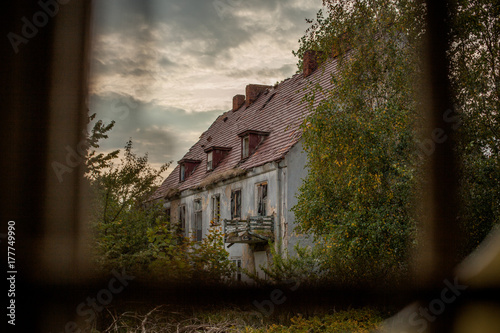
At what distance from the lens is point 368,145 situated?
6.77 m

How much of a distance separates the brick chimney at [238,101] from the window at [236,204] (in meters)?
7.13

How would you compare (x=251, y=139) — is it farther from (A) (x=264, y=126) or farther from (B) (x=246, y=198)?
(B) (x=246, y=198)

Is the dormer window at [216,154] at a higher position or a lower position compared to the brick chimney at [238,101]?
lower

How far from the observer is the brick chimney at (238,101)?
2131cm

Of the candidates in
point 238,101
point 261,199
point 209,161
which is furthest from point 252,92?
point 261,199

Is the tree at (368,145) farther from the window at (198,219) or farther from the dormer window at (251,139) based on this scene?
the window at (198,219)

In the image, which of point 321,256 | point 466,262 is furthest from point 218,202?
point 466,262

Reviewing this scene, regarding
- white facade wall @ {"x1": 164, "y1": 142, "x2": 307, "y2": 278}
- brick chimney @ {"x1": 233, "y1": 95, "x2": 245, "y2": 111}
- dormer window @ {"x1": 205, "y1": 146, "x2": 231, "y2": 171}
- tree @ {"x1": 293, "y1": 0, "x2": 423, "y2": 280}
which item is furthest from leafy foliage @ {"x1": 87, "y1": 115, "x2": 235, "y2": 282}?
brick chimney @ {"x1": 233, "y1": 95, "x2": 245, "y2": 111}

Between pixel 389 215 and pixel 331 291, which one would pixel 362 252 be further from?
pixel 331 291

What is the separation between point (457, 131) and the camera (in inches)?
181

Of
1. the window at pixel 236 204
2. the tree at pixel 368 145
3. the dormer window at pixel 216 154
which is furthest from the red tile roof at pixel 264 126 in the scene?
the tree at pixel 368 145

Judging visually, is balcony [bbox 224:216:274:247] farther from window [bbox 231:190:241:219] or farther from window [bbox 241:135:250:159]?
window [bbox 241:135:250:159]

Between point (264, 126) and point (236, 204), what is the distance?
3064 mm

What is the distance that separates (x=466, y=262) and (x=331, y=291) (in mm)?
1673
